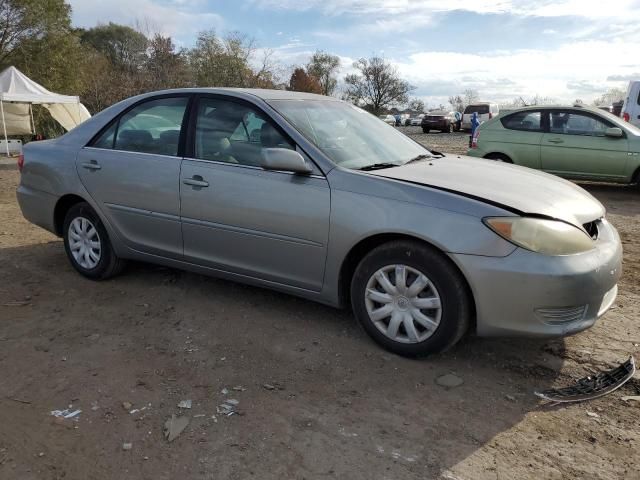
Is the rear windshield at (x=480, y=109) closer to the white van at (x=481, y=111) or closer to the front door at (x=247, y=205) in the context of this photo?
the white van at (x=481, y=111)

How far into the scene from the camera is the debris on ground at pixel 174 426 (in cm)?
259

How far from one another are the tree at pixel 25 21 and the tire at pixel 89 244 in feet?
78.6

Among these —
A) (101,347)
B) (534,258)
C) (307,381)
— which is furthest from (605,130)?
(101,347)

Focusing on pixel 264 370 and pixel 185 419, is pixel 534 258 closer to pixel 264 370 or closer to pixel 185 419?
pixel 264 370

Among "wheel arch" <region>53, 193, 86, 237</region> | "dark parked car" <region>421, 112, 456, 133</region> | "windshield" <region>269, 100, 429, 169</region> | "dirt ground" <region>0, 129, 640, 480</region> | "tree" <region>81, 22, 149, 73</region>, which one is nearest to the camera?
"dirt ground" <region>0, 129, 640, 480</region>

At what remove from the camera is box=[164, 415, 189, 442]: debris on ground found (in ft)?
8.49

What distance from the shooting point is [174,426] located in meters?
2.67

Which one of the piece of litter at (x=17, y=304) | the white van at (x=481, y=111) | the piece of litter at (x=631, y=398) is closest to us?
the piece of litter at (x=631, y=398)

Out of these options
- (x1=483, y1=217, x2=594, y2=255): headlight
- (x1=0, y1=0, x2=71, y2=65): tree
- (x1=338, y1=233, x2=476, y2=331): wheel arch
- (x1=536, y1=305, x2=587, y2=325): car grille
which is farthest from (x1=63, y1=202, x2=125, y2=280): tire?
(x1=0, y1=0, x2=71, y2=65): tree

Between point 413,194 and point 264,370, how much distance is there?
1.35 metres

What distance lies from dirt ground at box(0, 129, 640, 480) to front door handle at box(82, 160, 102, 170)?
3.44 feet

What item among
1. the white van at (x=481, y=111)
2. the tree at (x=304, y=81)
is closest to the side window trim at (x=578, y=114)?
the white van at (x=481, y=111)

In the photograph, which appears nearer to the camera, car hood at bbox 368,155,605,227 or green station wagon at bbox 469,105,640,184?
car hood at bbox 368,155,605,227

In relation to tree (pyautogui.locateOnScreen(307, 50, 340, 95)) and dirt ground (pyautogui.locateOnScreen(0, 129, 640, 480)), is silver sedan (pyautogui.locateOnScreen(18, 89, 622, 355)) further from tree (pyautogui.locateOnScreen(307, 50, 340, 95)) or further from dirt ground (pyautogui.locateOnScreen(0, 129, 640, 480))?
tree (pyautogui.locateOnScreen(307, 50, 340, 95))
